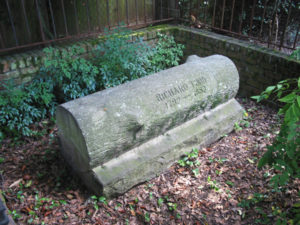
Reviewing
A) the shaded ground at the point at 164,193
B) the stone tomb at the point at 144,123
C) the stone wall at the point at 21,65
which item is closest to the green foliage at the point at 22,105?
the stone wall at the point at 21,65

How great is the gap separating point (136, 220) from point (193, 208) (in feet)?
1.91

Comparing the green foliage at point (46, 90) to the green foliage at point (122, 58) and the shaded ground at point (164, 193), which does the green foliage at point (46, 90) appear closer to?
the green foliage at point (122, 58)

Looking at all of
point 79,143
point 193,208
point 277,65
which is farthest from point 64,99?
point 277,65

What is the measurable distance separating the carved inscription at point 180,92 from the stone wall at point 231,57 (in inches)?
56.0

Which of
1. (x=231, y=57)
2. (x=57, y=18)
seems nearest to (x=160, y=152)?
(x=231, y=57)

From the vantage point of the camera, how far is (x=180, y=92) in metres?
3.11

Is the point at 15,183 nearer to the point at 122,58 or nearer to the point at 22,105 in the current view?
the point at 22,105

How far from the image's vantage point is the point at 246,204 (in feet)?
8.73

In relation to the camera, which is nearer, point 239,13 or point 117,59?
point 117,59

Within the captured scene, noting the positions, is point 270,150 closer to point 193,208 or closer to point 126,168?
point 193,208

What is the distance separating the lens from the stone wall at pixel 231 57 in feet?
12.5

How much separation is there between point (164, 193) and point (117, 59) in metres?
2.22

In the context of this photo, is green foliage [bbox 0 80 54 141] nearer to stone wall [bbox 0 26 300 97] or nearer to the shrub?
stone wall [bbox 0 26 300 97]

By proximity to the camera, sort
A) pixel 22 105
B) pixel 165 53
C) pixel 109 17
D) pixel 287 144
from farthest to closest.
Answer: pixel 109 17 < pixel 165 53 < pixel 22 105 < pixel 287 144
